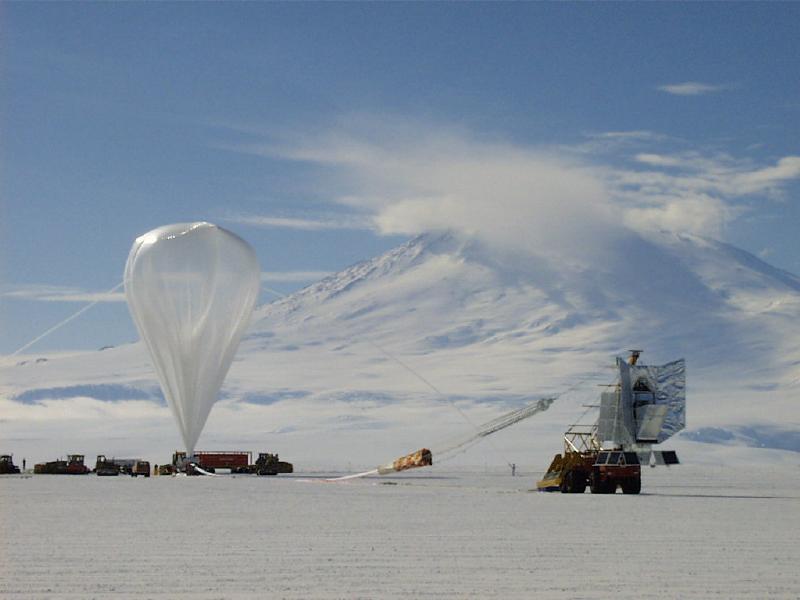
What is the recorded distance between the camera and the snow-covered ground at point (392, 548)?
82.0ft

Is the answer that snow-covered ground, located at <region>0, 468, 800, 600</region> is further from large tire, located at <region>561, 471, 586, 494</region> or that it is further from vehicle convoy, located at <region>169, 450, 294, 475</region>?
vehicle convoy, located at <region>169, 450, 294, 475</region>

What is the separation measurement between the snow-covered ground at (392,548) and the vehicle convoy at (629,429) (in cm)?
710

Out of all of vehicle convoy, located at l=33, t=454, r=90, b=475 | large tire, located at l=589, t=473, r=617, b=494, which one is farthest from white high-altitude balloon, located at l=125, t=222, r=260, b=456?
large tire, located at l=589, t=473, r=617, b=494

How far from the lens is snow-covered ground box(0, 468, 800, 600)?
24984 mm

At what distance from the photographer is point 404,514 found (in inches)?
1789

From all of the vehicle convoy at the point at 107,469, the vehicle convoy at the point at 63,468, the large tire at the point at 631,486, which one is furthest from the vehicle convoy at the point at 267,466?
the large tire at the point at 631,486

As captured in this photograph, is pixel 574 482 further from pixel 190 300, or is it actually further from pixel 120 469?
pixel 120 469

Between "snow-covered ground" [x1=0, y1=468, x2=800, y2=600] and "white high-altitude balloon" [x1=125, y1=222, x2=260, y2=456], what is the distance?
2366cm

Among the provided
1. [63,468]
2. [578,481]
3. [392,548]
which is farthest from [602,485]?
[63,468]

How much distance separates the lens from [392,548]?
3222 cm

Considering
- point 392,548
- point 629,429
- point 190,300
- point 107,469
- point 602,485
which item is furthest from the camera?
point 107,469

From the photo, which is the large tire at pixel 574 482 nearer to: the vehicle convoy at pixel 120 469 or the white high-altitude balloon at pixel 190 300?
the white high-altitude balloon at pixel 190 300

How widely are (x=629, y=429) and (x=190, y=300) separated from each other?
90.8ft

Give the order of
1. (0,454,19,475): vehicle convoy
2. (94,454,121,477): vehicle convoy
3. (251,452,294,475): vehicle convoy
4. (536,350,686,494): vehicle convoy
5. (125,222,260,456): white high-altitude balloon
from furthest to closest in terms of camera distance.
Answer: (0,454,19,475): vehicle convoy, (251,452,294,475): vehicle convoy, (94,454,121,477): vehicle convoy, (125,222,260,456): white high-altitude balloon, (536,350,686,494): vehicle convoy
